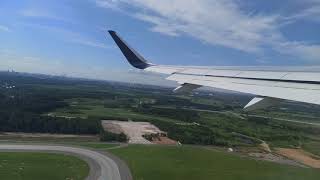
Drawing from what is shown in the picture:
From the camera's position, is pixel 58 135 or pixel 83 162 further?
pixel 58 135

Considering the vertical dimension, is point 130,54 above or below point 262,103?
above

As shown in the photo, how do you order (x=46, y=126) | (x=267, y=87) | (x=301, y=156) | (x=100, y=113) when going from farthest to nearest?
(x=100, y=113) < (x=46, y=126) < (x=301, y=156) < (x=267, y=87)

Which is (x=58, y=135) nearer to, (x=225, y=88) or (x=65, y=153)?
(x=65, y=153)

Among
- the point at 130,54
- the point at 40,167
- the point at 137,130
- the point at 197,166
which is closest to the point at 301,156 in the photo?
the point at 197,166

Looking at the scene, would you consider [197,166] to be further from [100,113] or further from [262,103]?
[100,113]

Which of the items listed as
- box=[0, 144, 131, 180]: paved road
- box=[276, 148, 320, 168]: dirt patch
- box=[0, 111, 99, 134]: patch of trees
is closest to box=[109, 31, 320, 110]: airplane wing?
box=[0, 144, 131, 180]: paved road

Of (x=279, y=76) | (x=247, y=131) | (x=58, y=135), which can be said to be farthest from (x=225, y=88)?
(x=247, y=131)

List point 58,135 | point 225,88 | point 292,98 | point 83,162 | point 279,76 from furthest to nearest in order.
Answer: point 58,135 < point 83,162 < point 225,88 < point 279,76 < point 292,98

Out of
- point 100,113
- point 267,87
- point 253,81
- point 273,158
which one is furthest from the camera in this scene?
point 100,113
